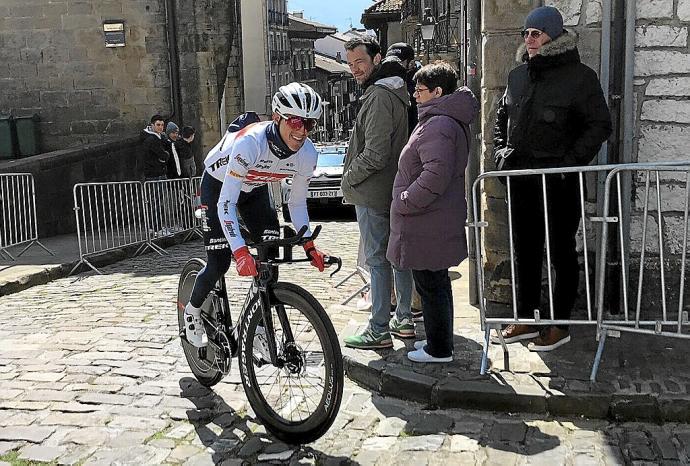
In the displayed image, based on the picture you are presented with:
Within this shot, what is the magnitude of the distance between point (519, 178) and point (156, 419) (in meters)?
2.77

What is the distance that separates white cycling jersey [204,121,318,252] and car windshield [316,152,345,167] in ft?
46.3

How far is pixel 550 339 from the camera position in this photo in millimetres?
5680

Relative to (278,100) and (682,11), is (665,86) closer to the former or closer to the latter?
(682,11)

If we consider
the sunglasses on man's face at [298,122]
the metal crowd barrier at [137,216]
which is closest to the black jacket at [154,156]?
the metal crowd barrier at [137,216]

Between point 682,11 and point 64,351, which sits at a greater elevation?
point 682,11

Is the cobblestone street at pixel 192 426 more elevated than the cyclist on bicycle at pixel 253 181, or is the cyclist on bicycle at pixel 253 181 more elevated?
the cyclist on bicycle at pixel 253 181

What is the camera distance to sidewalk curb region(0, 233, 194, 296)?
9.48m

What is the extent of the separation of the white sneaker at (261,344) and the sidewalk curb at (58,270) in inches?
219

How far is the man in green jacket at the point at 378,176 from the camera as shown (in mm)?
5906

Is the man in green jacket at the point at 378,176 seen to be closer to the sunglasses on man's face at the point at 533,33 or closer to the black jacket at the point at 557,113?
the black jacket at the point at 557,113

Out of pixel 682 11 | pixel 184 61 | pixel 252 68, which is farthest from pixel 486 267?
pixel 252 68

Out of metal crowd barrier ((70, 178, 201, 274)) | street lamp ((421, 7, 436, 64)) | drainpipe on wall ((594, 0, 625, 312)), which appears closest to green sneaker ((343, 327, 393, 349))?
drainpipe on wall ((594, 0, 625, 312))

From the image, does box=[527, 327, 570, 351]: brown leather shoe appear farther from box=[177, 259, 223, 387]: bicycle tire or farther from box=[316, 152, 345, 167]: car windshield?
box=[316, 152, 345, 167]: car windshield

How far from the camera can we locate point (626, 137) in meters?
6.01
